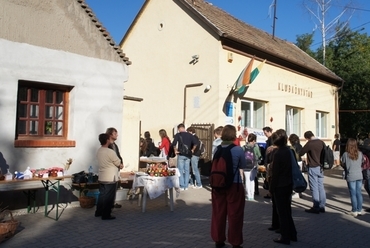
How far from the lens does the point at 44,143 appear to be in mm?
7668

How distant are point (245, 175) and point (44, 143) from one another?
4.82m

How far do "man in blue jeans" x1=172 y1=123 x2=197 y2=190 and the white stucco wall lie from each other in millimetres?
1873

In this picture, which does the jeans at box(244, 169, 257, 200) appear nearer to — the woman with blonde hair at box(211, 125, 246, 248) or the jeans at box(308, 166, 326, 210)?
the jeans at box(308, 166, 326, 210)

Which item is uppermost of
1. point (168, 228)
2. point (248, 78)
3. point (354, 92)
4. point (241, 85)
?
point (354, 92)

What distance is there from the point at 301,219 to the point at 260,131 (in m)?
6.86

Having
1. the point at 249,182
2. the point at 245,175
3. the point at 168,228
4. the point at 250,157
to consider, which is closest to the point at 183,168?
the point at 245,175

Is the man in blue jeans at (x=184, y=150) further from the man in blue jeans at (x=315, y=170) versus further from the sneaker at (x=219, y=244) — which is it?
the sneaker at (x=219, y=244)

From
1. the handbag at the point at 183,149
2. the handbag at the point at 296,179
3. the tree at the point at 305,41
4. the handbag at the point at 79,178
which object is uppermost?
the tree at the point at 305,41

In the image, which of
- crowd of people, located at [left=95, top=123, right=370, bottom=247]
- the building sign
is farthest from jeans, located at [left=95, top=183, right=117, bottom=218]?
the building sign

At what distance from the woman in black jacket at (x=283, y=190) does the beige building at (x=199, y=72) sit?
661 centimetres

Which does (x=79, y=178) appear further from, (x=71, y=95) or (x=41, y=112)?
(x=71, y=95)

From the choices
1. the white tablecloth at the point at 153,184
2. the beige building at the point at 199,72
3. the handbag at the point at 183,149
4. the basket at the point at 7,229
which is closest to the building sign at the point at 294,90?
the beige building at the point at 199,72

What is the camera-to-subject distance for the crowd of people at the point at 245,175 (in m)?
5.16

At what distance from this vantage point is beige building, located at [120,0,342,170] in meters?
12.5
